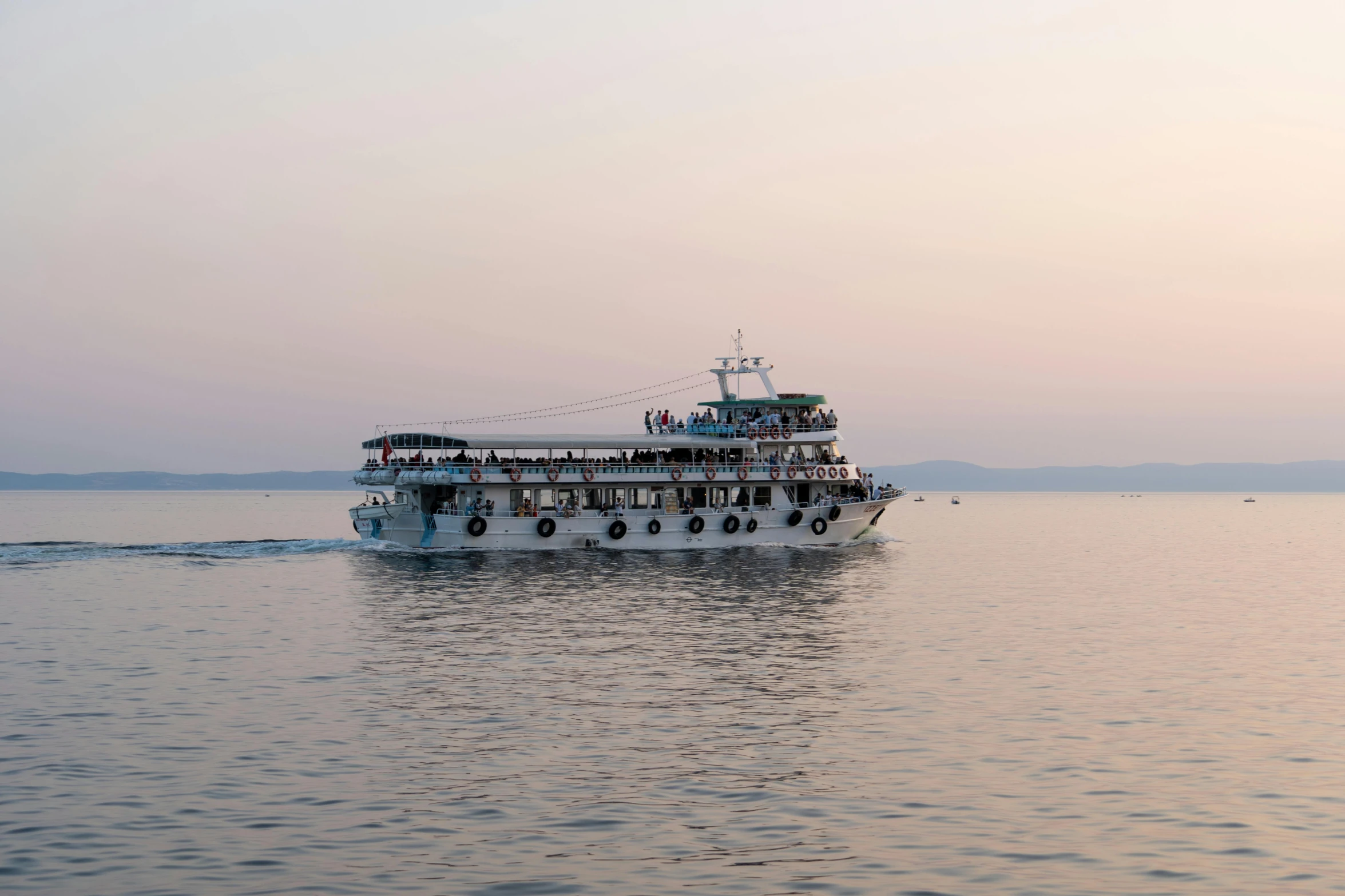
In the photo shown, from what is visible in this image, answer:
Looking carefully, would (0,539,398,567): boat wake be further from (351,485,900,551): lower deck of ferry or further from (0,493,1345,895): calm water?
Result: (0,493,1345,895): calm water

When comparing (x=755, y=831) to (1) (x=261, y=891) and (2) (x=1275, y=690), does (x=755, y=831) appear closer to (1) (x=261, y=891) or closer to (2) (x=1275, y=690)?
(1) (x=261, y=891)

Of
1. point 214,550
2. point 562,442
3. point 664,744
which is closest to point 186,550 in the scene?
point 214,550

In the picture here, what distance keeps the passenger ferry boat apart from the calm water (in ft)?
61.3

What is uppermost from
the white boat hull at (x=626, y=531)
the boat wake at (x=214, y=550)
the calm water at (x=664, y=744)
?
the white boat hull at (x=626, y=531)

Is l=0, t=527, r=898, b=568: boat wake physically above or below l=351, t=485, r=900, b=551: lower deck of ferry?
below

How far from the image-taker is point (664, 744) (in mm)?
22250

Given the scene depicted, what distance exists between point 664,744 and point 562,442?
160ft

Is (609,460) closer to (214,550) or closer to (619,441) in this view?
(619,441)

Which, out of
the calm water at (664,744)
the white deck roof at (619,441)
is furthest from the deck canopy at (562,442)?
the calm water at (664,744)

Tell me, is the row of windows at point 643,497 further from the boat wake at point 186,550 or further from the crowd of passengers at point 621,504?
the boat wake at point 186,550

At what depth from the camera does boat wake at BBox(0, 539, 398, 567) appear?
70.5 metres

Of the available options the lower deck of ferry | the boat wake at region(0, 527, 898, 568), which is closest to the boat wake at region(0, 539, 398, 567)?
the boat wake at region(0, 527, 898, 568)

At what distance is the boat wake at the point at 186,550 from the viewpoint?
70500mm

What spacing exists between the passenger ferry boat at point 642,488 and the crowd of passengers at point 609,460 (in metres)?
0.08
